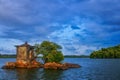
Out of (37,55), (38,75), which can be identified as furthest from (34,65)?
(38,75)

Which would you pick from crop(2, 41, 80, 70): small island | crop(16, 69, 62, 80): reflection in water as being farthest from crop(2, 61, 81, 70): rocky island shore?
crop(16, 69, 62, 80): reflection in water

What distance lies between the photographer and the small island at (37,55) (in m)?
120

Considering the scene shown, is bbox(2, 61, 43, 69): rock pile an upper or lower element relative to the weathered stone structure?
lower

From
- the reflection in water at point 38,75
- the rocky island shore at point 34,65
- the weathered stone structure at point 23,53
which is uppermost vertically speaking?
the weathered stone structure at point 23,53

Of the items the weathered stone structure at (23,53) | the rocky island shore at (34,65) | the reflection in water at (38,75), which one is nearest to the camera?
the reflection in water at (38,75)

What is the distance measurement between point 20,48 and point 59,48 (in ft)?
57.1

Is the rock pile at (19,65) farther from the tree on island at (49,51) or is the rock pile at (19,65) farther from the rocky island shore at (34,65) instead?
the tree on island at (49,51)

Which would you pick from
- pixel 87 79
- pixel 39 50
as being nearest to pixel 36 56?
pixel 39 50

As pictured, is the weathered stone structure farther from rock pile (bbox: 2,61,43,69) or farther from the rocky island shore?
the rocky island shore

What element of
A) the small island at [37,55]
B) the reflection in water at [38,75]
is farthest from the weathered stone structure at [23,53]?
the reflection in water at [38,75]

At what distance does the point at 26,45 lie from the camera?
397 ft

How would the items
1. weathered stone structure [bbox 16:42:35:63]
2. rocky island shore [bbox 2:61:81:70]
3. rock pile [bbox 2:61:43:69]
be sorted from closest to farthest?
1. rocky island shore [bbox 2:61:81:70]
2. rock pile [bbox 2:61:43:69]
3. weathered stone structure [bbox 16:42:35:63]

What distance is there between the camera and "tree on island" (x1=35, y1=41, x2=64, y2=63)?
120 meters

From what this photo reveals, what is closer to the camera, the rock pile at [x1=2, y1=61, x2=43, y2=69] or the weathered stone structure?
the rock pile at [x1=2, y1=61, x2=43, y2=69]
